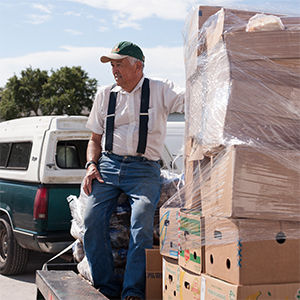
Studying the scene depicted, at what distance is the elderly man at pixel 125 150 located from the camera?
3350 millimetres

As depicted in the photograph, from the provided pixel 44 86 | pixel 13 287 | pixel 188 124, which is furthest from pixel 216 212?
pixel 44 86

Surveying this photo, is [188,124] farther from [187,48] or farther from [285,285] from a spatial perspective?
[285,285]

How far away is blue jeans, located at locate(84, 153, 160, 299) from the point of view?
10.4ft

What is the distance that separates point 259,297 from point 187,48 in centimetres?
148

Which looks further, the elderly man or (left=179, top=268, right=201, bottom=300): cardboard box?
the elderly man

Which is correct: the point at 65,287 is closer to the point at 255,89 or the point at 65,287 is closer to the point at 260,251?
the point at 260,251

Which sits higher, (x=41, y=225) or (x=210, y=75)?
(x=210, y=75)

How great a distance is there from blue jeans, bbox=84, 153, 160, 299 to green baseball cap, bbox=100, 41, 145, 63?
680 mm

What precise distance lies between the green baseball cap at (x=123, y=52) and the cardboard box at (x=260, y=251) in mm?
1642

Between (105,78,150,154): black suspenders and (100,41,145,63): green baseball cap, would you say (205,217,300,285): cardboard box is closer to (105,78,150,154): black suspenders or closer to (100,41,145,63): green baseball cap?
(105,78,150,154): black suspenders

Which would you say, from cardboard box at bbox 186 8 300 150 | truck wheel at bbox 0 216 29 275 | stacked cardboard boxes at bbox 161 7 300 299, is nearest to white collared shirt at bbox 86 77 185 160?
stacked cardboard boxes at bbox 161 7 300 299

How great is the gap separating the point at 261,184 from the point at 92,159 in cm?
177

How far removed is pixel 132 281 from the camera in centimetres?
309

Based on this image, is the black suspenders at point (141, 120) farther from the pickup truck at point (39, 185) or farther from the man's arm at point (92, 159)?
the pickup truck at point (39, 185)
